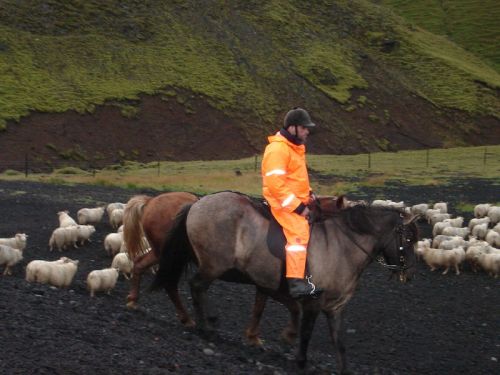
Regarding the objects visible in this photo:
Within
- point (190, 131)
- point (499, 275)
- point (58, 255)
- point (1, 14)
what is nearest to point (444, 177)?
point (190, 131)

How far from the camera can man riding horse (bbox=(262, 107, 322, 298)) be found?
1008 centimetres

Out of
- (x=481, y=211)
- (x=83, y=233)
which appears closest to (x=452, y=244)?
(x=481, y=211)

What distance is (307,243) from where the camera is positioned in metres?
10.3

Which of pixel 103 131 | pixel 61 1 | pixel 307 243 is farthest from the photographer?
pixel 61 1

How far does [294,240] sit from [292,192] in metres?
0.63

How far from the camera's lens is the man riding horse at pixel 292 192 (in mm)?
10078

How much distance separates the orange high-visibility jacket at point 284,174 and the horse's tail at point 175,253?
4.50ft

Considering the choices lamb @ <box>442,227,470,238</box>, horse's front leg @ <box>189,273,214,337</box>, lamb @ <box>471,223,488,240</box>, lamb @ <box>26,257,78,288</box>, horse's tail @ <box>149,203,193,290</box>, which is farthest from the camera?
lamb @ <box>471,223,488,240</box>

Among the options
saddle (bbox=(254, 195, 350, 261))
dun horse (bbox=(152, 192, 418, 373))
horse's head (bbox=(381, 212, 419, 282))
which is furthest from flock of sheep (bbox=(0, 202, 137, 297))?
horse's head (bbox=(381, 212, 419, 282))

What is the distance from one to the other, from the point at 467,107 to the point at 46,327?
255 feet

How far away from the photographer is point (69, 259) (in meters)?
16.2

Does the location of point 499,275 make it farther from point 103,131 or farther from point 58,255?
point 103,131

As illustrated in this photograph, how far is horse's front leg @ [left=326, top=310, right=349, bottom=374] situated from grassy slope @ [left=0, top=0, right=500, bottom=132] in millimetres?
47415

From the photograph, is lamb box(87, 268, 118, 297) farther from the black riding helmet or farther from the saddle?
the black riding helmet
